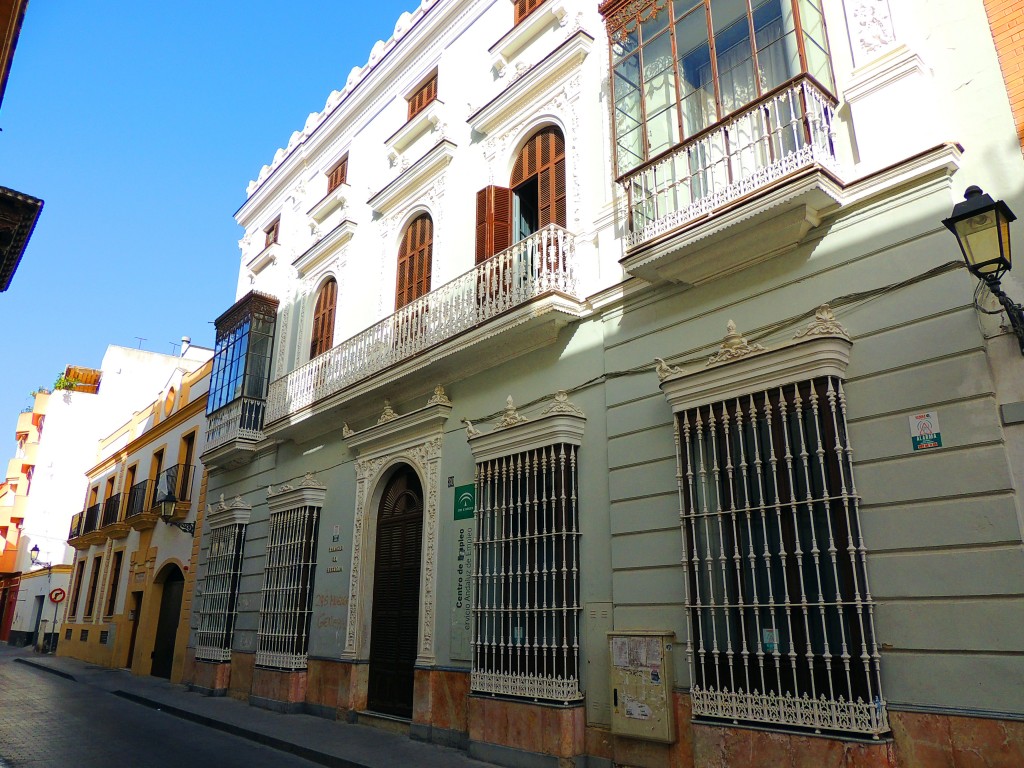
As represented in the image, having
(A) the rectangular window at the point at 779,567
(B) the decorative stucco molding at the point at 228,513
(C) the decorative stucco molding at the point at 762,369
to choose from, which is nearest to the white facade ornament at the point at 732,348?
(C) the decorative stucco molding at the point at 762,369

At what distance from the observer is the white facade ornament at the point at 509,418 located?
29.0 ft

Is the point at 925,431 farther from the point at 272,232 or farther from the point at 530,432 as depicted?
the point at 272,232

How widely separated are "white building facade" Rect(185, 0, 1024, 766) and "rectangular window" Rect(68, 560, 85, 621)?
17.2 meters

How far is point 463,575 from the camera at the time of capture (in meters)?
9.37

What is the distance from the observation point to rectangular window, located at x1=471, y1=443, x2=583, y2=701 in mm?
7711

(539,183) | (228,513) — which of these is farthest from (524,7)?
(228,513)

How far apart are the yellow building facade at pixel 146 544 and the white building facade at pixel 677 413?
613 centimetres

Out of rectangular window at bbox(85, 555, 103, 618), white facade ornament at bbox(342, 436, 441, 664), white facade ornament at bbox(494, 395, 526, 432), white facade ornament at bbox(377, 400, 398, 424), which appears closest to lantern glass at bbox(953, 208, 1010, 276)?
white facade ornament at bbox(494, 395, 526, 432)

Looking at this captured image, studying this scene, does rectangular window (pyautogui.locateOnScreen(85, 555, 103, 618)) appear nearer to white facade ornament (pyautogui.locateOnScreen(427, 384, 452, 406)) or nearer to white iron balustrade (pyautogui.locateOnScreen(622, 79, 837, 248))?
white facade ornament (pyautogui.locateOnScreen(427, 384, 452, 406))

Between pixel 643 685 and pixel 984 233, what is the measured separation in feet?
15.0

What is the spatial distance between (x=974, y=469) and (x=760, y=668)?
7.21 feet

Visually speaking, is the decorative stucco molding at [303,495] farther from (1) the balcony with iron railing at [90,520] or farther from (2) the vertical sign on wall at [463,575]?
(1) the balcony with iron railing at [90,520]

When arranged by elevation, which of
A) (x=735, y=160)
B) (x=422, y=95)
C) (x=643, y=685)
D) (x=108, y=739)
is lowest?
(x=108, y=739)

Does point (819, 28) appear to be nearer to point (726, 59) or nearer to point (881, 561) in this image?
point (726, 59)
